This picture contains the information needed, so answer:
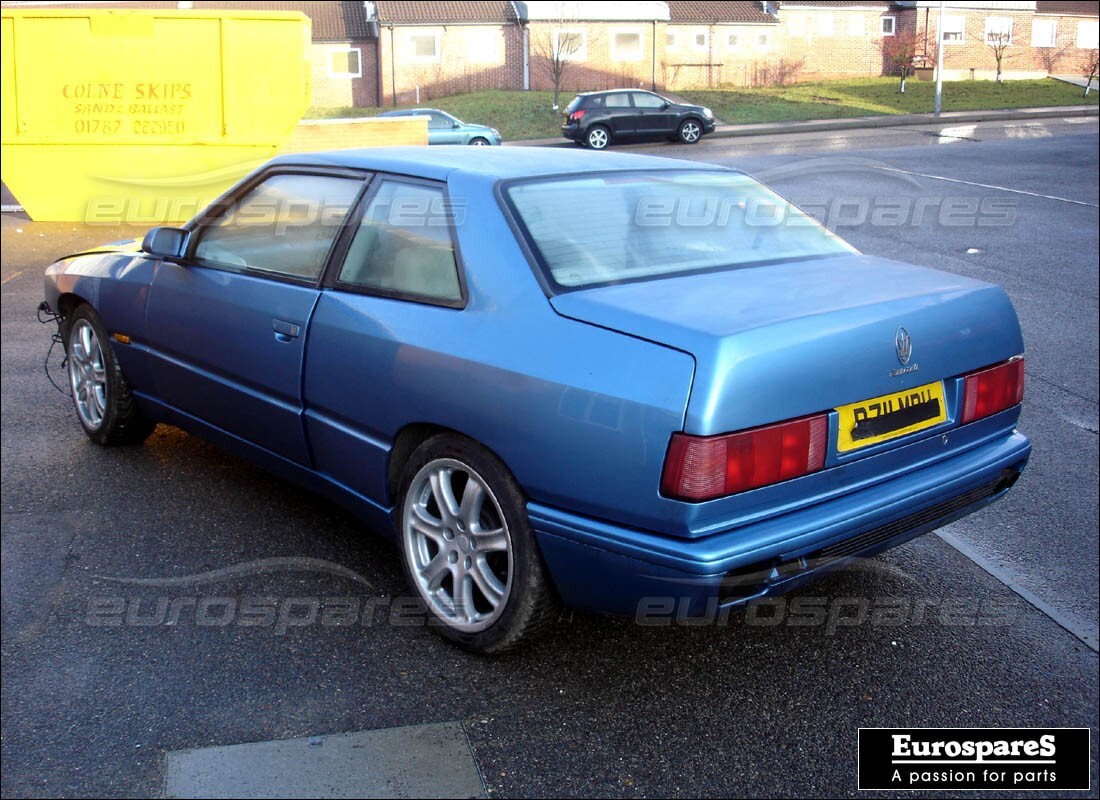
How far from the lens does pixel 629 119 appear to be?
99.1 feet

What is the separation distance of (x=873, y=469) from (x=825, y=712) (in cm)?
72

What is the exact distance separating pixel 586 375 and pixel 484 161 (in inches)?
50.6

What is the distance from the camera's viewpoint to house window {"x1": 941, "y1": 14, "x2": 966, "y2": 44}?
16766 mm

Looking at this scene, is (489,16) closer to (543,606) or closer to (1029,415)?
(1029,415)

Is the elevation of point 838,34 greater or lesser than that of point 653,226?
greater

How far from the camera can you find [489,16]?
3922 cm

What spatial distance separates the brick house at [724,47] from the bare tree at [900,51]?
34.9 ft

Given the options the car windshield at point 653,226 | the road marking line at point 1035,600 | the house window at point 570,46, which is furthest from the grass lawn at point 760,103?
the car windshield at point 653,226

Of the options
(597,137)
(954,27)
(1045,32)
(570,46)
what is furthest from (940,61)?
(570,46)

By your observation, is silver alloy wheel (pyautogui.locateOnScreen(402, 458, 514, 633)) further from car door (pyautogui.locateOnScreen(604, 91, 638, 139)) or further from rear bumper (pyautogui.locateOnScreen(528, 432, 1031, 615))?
car door (pyautogui.locateOnScreen(604, 91, 638, 139))

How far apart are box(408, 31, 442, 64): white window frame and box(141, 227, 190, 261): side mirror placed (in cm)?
3777

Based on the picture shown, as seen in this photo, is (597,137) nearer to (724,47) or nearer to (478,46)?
(724,47)

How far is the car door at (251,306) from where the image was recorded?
164 inches

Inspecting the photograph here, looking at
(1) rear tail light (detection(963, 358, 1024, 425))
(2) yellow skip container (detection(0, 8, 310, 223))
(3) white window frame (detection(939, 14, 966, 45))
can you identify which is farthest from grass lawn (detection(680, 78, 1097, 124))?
(1) rear tail light (detection(963, 358, 1024, 425))
